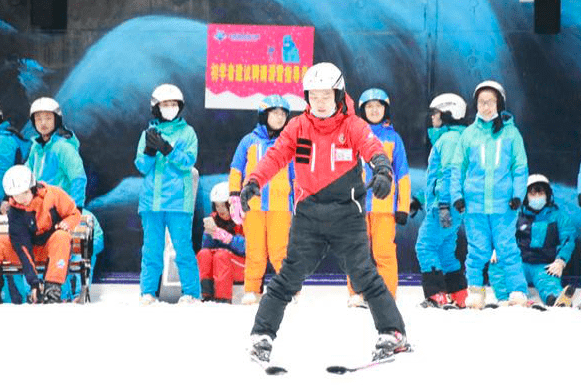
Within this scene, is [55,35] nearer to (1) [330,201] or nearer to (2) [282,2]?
(2) [282,2]

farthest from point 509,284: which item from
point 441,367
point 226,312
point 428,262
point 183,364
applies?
point 183,364

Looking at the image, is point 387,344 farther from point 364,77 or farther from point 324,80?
point 364,77

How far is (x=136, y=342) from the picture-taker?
6.08m

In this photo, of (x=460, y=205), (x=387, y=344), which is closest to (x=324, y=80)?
(x=387, y=344)

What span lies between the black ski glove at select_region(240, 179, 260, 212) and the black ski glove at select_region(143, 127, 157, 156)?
3280mm

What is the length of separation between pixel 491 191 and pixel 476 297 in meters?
0.85

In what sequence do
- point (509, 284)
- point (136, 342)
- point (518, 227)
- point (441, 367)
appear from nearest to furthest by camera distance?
point (441, 367) < point (136, 342) < point (509, 284) < point (518, 227)

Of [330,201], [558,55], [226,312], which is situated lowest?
[226,312]

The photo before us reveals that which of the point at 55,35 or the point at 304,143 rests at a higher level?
the point at 55,35

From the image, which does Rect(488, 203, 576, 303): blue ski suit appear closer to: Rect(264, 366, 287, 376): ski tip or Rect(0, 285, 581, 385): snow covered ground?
Rect(0, 285, 581, 385): snow covered ground

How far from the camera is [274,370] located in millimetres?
5039

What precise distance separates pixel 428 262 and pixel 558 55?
286cm

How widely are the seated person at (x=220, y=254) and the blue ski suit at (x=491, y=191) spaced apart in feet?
7.08

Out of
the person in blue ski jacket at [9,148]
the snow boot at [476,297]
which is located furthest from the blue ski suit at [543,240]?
the person in blue ski jacket at [9,148]
